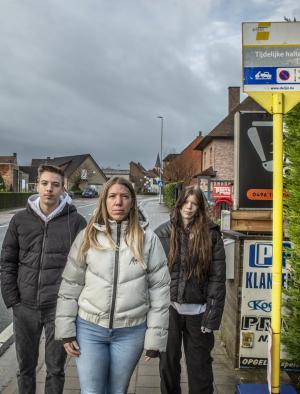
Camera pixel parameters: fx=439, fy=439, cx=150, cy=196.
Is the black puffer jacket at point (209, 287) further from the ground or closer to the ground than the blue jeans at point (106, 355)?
further from the ground

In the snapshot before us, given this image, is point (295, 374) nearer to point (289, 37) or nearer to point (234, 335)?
point (234, 335)

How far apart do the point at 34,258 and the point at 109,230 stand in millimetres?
846

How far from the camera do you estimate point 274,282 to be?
2822mm

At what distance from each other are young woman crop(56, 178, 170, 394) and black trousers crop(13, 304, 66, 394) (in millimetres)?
672

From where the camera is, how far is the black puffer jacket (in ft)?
10.8

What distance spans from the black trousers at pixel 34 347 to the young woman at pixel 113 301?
672 millimetres

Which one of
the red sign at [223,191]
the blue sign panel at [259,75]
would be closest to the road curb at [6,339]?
the blue sign panel at [259,75]

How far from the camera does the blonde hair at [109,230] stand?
2.66 m

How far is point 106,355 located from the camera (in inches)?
105

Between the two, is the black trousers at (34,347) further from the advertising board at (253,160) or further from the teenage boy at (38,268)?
the advertising board at (253,160)

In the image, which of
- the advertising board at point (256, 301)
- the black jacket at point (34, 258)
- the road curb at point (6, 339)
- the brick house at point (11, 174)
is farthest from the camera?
the brick house at point (11, 174)

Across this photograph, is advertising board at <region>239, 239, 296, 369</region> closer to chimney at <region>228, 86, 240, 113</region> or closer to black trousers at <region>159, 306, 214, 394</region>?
black trousers at <region>159, 306, 214, 394</region>

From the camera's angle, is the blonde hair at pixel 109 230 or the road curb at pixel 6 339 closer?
the blonde hair at pixel 109 230

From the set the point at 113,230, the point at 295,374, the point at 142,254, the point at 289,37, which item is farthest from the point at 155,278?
the point at 295,374
